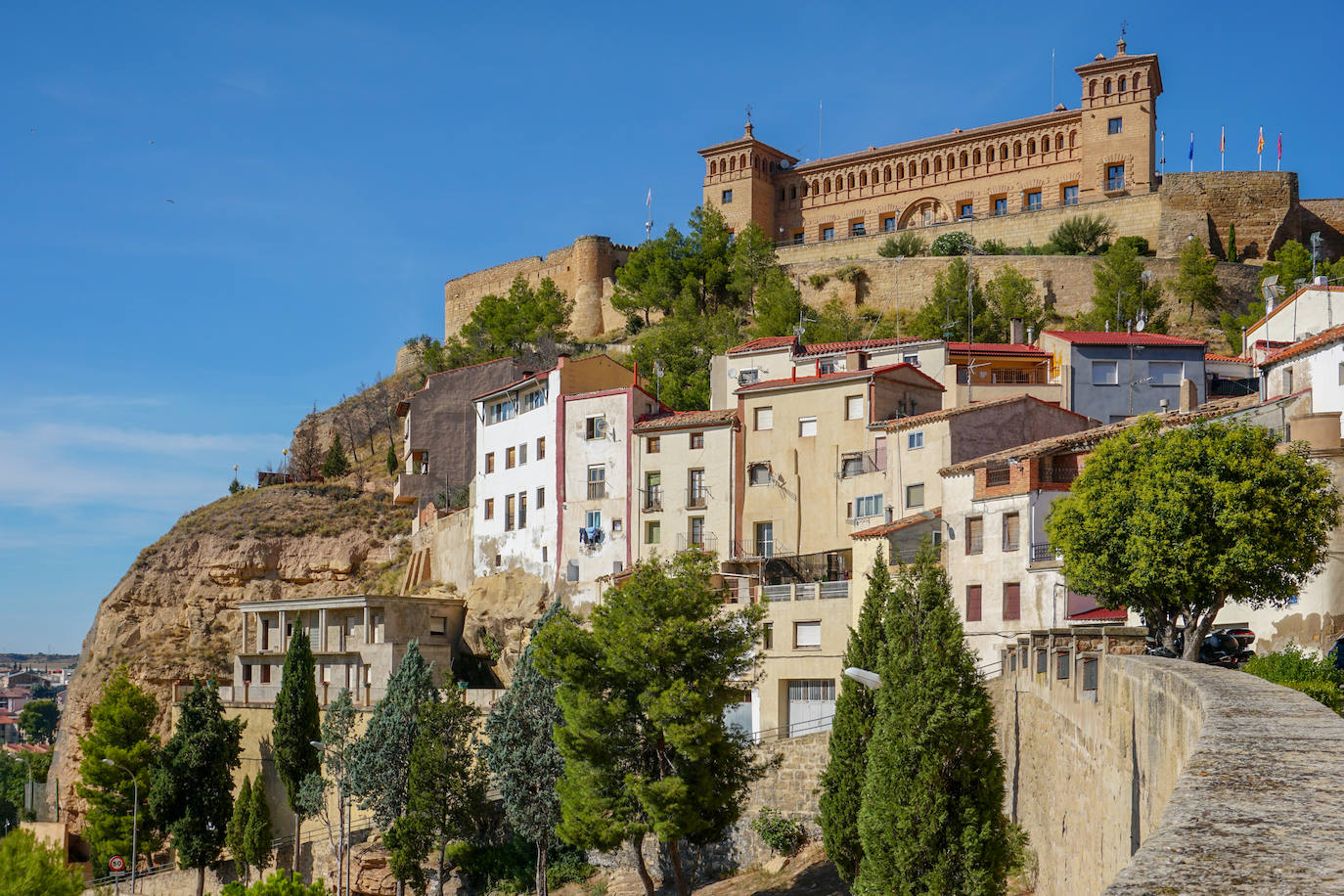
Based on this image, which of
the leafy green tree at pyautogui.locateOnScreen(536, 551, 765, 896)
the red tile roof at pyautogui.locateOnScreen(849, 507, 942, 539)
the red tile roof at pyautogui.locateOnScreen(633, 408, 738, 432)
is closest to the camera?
the leafy green tree at pyautogui.locateOnScreen(536, 551, 765, 896)

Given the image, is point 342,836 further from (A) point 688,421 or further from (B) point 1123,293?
(B) point 1123,293

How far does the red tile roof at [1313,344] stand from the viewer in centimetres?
3608

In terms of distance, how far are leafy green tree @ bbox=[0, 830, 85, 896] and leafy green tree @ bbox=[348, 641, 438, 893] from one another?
8.92m

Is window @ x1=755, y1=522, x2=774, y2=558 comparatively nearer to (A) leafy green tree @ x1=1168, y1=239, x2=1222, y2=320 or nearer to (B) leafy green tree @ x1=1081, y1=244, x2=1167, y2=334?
(B) leafy green tree @ x1=1081, y1=244, x2=1167, y2=334

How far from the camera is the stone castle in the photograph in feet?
282

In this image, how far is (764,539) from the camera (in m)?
50.8

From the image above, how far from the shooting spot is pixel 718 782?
33.6 m

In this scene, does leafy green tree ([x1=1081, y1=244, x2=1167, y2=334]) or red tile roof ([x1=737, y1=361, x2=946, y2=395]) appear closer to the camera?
red tile roof ([x1=737, y1=361, x2=946, y2=395])

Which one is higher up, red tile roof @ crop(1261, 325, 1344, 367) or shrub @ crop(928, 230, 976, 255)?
shrub @ crop(928, 230, 976, 255)

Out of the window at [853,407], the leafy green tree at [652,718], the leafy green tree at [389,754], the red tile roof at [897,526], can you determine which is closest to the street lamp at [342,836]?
the leafy green tree at [389,754]

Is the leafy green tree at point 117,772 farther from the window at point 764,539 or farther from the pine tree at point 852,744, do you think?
the pine tree at point 852,744

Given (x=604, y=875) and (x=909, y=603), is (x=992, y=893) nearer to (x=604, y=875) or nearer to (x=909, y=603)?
(x=909, y=603)

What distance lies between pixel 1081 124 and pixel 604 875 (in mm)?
64578

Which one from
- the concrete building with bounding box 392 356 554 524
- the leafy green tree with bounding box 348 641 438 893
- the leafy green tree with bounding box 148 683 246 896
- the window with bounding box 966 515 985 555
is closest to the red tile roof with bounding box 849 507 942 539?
the window with bounding box 966 515 985 555
